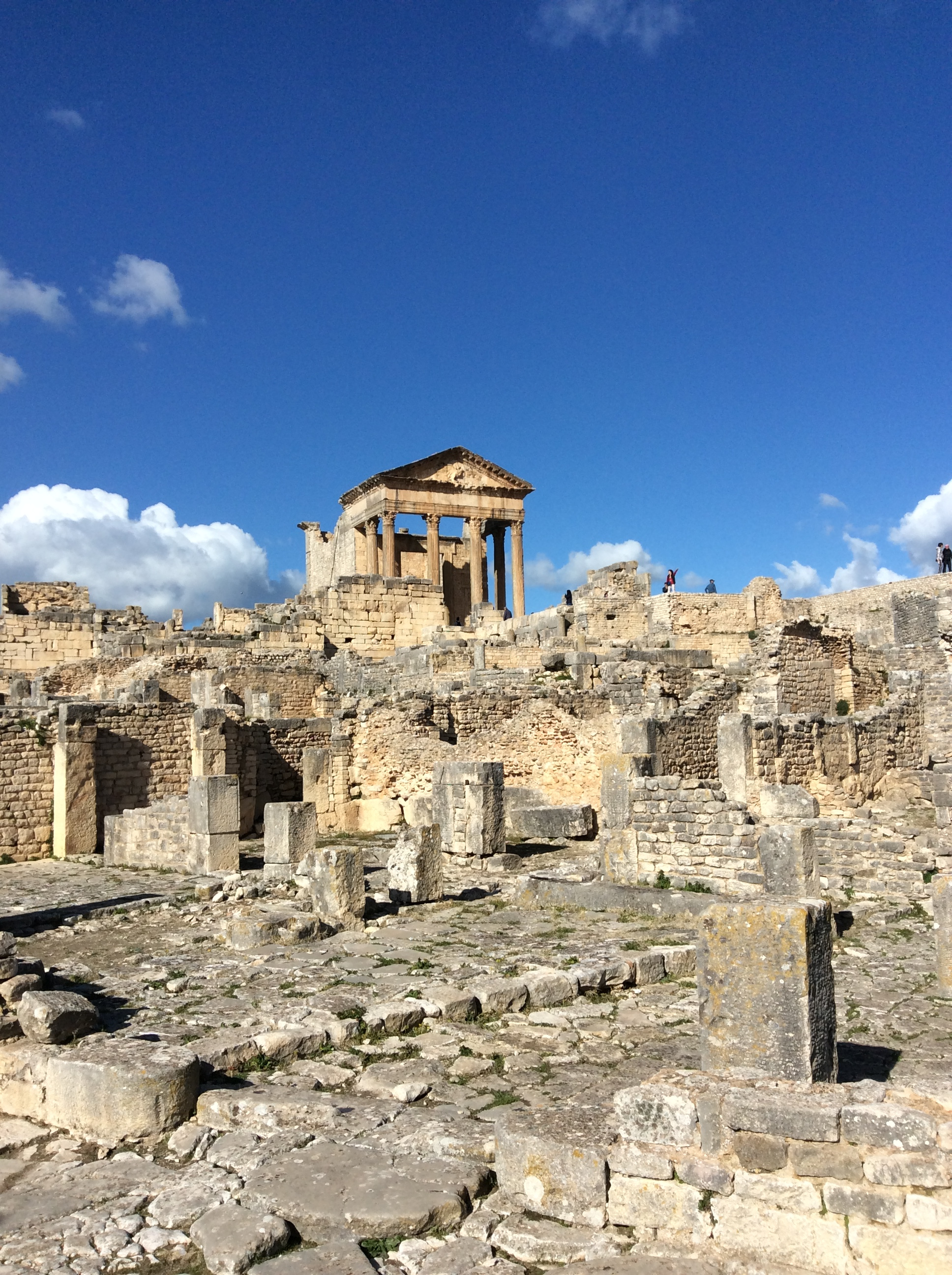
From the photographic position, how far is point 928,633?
2402 cm

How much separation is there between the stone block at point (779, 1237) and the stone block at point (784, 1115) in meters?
0.24

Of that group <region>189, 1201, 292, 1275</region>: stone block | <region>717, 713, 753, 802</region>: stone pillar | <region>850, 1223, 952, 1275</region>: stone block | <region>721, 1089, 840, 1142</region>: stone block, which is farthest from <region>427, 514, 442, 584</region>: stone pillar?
<region>850, 1223, 952, 1275</region>: stone block

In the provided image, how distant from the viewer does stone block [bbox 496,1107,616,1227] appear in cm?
379

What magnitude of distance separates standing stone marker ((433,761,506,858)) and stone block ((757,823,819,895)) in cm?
432

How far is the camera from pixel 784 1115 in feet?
11.7

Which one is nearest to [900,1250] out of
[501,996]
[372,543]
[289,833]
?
[501,996]

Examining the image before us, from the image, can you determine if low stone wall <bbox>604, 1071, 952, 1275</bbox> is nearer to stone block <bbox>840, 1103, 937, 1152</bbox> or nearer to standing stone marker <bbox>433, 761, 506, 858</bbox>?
stone block <bbox>840, 1103, 937, 1152</bbox>

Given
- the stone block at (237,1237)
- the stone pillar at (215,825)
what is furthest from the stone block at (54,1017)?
the stone pillar at (215,825)

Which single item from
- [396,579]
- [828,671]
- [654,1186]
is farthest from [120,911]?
[396,579]

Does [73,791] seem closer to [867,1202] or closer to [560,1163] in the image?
[560,1163]

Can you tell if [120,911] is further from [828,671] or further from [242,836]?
[828,671]

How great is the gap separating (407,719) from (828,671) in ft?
29.0

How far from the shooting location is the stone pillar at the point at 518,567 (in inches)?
1597

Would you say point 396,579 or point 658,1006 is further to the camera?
point 396,579
